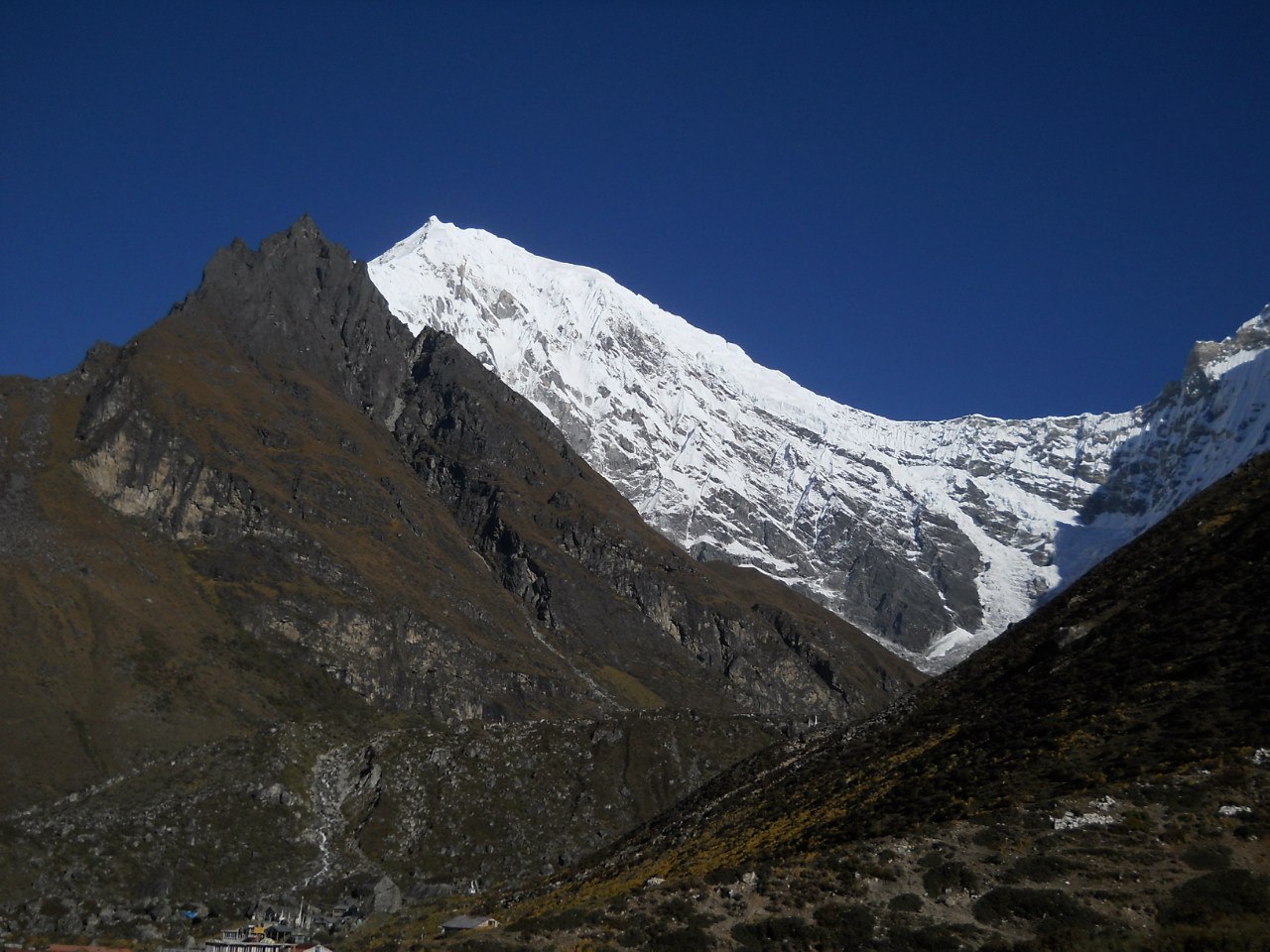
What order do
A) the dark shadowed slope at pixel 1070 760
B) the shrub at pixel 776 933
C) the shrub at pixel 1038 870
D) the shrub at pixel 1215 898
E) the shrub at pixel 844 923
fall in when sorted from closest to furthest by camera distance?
the shrub at pixel 1215 898
the shrub at pixel 844 923
the shrub at pixel 1038 870
the shrub at pixel 776 933
the dark shadowed slope at pixel 1070 760

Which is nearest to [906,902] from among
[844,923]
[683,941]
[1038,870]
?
[844,923]

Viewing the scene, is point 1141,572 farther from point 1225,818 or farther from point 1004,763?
point 1225,818

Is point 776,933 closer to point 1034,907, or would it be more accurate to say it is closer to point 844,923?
point 844,923

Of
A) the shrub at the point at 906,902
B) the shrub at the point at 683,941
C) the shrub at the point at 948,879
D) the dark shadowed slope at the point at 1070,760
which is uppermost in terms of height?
the dark shadowed slope at the point at 1070,760

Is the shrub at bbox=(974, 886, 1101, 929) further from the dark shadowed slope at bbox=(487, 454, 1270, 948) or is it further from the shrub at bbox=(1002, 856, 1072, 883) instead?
the shrub at bbox=(1002, 856, 1072, 883)

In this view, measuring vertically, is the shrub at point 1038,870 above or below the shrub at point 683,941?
above

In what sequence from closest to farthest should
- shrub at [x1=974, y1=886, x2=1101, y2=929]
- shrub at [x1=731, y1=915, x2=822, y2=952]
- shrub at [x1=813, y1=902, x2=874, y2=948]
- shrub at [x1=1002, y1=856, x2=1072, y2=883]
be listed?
shrub at [x1=974, y1=886, x2=1101, y2=929] < shrub at [x1=813, y1=902, x2=874, y2=948] < shrub at [x1=1002, y1=856, x2=1072, y2=883] < shrub at [x1=731, y1=915, x2=822, y2=952]

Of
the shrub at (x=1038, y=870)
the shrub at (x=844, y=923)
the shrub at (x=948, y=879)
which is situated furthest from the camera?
the shrub at (x=948, y=879)

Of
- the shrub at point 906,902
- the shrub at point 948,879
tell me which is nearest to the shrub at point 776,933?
the shrub at point 906,902

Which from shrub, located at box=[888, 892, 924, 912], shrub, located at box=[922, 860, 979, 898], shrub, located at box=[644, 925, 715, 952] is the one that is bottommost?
shrub, located at box=[644, 925, 715, 952]

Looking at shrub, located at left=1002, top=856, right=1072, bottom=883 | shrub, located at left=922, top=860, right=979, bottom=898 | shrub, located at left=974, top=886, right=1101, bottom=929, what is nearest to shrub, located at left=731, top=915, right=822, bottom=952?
shrub, located at left=922, top=860, right=979, bottom=898

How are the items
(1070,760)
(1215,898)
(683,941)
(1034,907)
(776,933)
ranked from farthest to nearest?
(1070,760) < (683,941) < (776,933) < (1034,907) < (1215,898)

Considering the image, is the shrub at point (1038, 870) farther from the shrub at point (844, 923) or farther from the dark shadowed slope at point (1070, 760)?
the shrub at point (844, 923)

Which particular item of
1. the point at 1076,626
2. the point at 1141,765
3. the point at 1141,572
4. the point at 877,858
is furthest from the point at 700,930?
the point at 1141,572
